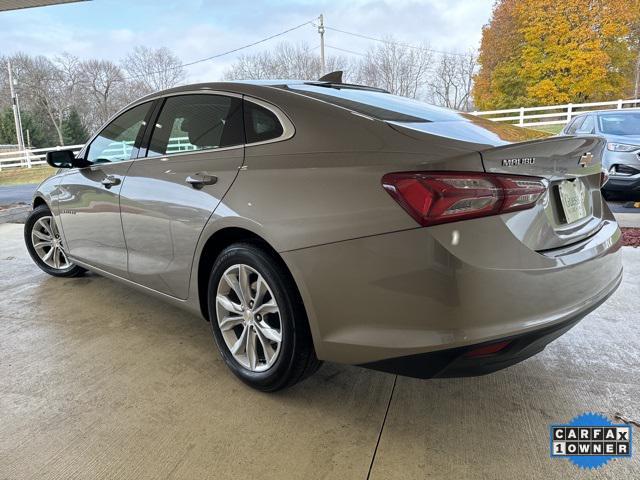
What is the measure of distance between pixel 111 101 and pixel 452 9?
21881 mm

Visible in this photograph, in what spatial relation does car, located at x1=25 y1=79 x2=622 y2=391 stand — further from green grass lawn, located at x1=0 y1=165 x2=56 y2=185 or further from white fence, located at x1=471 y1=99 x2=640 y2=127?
white fence, located at x1=471 y1=99 x2=640 y2=127

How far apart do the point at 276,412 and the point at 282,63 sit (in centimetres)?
2470

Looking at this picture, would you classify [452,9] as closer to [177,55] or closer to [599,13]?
[599,13]

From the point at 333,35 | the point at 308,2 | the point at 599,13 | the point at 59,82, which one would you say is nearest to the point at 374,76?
the point at 333,35

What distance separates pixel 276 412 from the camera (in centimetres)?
201

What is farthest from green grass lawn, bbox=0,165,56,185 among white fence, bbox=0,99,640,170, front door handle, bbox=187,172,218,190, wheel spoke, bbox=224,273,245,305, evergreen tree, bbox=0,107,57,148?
wheel spoke, bbox=224,273,245,305

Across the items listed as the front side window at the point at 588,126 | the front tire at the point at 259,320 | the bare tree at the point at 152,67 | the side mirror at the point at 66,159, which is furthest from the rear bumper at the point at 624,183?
the bare tree at the point at 152,67

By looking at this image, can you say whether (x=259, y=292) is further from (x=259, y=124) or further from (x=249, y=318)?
(x=259, y=124)

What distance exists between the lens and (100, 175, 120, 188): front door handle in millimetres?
2828

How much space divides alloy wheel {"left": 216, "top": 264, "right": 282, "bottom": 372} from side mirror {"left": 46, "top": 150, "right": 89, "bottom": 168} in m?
1.76

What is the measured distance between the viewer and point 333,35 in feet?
77.3

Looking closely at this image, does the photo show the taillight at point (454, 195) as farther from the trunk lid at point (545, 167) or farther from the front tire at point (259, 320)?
the front tire at point (259, 320)

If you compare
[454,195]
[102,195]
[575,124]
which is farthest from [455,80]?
[454,195]

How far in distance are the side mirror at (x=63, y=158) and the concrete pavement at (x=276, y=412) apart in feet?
3.93
